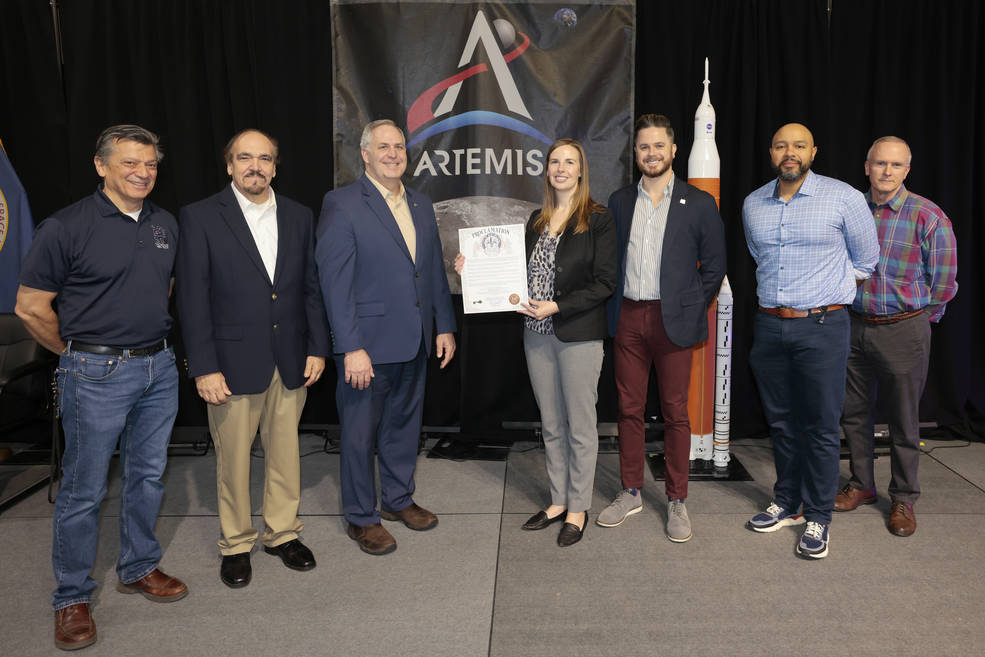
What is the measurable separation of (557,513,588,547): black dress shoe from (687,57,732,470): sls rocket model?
113 cm

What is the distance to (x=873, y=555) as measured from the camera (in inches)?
117

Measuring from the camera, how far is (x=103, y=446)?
2.43 meters

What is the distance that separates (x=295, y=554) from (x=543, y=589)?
3.45ft

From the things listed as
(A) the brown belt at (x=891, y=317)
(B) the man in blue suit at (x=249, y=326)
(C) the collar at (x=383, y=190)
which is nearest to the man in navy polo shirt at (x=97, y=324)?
(B) the man in blue suit at (x=249, y=326)

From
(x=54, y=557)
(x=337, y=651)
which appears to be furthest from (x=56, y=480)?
(x=337, y=651)

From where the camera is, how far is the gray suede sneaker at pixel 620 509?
3291 millimetres

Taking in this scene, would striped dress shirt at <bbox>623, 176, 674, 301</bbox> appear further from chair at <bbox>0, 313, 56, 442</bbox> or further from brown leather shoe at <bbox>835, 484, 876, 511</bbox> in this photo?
chair at <bbox>0, 313, 56, 442</bbox>

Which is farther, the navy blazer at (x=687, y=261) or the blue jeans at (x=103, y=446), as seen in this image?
the navy blazer at (x=687, y=261)

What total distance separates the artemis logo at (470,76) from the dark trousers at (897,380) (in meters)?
2.20

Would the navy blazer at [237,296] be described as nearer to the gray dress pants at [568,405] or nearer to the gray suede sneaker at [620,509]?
the gray dress pants at [568,405]

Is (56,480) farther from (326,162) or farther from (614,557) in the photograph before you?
(614,557)

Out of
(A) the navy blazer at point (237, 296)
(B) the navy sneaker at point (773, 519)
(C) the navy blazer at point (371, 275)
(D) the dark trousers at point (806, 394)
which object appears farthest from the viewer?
(B) the navy sneaker at point (773, 519)

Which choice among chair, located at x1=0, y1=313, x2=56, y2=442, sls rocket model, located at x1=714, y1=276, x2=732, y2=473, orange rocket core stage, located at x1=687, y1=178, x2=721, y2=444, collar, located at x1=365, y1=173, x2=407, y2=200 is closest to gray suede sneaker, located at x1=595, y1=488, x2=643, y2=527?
orange rocket core stage, located at x1=687, y1=178, x2=721, y2=444

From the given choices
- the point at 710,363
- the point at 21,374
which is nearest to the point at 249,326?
the point at 21,374
